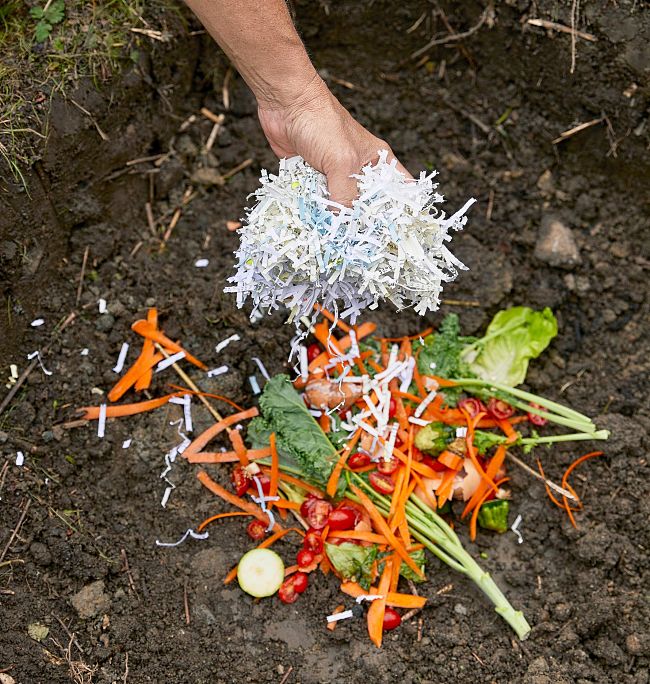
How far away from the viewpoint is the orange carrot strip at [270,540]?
143 inches

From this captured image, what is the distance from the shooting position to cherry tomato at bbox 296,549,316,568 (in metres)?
3.62

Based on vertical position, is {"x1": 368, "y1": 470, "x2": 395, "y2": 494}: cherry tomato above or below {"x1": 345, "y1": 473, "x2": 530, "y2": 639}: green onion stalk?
above

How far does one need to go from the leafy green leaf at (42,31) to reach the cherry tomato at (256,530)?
2.43m

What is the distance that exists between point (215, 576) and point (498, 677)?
1.28m

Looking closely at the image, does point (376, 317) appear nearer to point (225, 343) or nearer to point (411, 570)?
point (225, 343)

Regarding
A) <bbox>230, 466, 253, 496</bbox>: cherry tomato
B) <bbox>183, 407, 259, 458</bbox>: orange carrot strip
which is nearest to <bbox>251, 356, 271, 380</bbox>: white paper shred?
<bbox>183, 407, 259, 458</bbox>: orange carrot strip

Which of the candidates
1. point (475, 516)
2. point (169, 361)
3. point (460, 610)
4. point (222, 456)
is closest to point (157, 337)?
point (169, 361)

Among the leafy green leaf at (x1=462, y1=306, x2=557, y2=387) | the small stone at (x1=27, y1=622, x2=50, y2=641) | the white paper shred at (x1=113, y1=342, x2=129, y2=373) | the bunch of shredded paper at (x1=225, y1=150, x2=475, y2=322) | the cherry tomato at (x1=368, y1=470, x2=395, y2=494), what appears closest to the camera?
the bunch of shredded paper at (x1=225, y1=150, x2=475, y2=322)

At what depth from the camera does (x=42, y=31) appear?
387 centimetres

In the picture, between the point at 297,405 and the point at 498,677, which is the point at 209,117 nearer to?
the point at 297,405

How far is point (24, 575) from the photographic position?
3430mm

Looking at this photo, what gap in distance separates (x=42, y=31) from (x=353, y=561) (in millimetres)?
2806

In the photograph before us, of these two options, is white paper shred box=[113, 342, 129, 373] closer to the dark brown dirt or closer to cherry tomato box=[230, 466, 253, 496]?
the dark brown dirt

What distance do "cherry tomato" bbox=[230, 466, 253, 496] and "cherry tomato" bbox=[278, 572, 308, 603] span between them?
45 centimetres
